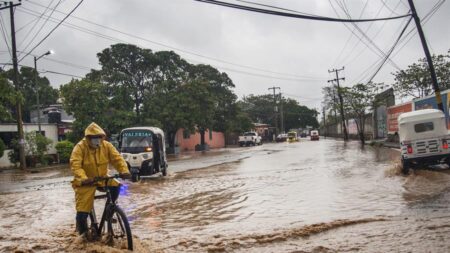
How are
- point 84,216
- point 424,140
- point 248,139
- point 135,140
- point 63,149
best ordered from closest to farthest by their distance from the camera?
point 84,216, point 424,140, point 135,140, point 63,149, point 248,139

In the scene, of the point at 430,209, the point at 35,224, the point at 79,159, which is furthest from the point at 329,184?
the point at 79,159

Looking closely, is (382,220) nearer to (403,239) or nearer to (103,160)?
(403,239)

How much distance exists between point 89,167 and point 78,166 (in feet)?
0.79

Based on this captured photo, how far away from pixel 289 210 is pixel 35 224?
5786 mm

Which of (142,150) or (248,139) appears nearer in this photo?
(142,150)

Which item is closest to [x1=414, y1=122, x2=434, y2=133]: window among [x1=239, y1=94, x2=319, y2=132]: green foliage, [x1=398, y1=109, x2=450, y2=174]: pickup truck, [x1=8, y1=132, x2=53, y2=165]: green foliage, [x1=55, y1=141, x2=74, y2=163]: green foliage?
[x1=398, y1=109, x2=450, y2=174]: pickup truck

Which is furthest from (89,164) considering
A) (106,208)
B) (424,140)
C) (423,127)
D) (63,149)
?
(63,149)

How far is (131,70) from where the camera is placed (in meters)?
46.7

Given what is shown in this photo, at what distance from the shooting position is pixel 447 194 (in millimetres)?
11422

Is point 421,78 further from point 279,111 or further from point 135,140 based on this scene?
point 279,111

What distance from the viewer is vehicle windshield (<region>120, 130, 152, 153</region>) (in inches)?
814

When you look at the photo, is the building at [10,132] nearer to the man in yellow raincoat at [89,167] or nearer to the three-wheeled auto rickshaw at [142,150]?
the three-wheeled auto rickshaw at [142,150]

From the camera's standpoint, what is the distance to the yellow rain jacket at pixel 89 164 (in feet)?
23.2

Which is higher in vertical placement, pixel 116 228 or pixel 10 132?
pixel 10 132
